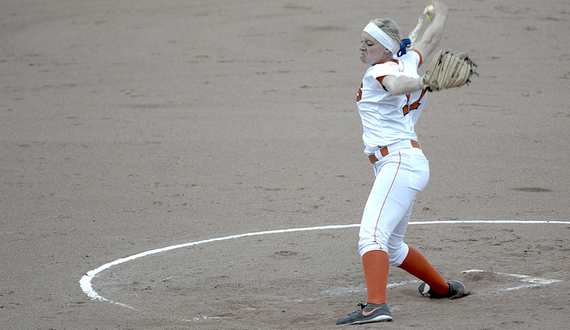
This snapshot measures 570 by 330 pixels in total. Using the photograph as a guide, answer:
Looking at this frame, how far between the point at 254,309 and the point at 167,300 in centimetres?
65

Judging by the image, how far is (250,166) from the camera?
872 centimetres

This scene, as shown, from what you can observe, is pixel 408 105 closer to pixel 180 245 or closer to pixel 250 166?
pixel 180 245

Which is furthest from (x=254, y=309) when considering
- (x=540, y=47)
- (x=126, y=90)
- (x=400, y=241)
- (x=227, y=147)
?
(x=540, y=47)

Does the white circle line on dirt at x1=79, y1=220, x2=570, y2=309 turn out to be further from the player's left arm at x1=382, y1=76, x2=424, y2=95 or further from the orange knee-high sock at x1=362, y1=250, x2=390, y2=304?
the player's left arm at x1=382, y1=76, x2=424, y2=95

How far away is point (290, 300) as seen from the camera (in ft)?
14.3

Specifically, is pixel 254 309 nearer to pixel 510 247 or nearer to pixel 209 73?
pixel 510 247

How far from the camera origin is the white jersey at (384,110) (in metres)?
3.70

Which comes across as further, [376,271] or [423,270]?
[423,270]

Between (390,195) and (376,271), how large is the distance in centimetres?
45

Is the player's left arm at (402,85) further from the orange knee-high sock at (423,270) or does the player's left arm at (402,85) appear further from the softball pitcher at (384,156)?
the orange knee-high sock at (423,270)

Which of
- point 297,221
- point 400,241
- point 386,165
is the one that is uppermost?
point 386,165

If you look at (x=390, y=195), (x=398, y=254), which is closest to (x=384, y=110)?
(x=390, y=195)

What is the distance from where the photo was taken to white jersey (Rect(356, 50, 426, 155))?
370 cm

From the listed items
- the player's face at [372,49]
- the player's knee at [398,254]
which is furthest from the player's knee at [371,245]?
the player's face at [372,49]
